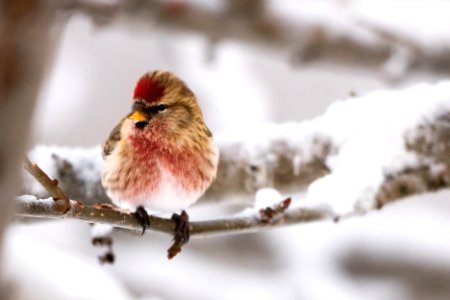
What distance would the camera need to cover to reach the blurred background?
2.42 metres

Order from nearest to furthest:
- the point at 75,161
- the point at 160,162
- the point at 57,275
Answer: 1. the point at 160,162
2. the point at 75,161
3. the point at 57,275

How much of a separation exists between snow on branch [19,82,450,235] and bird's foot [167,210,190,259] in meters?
0.29

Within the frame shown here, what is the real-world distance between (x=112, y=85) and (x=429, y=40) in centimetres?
251

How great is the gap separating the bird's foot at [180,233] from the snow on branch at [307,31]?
1118 millimetres

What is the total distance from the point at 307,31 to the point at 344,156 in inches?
41.3

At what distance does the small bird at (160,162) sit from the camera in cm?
131

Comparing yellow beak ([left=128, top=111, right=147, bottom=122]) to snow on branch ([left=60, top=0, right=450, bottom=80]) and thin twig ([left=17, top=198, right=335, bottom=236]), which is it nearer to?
thin twig ([left=17, top=198, right=335, bottom=236])

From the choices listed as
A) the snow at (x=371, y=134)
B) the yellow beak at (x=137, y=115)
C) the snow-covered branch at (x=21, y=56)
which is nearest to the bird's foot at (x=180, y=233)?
the yellow beak at (x=137, y=115)

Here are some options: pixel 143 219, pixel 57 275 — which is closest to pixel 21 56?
pixel 143 219

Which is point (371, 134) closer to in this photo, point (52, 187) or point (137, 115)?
point (137, 115)

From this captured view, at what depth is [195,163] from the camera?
1377 millimetres

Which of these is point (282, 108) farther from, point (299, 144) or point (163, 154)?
point (163, 154)

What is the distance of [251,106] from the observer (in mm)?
4059

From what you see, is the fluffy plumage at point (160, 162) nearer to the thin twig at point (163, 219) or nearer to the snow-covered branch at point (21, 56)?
the thin twig at point (163, 219)
